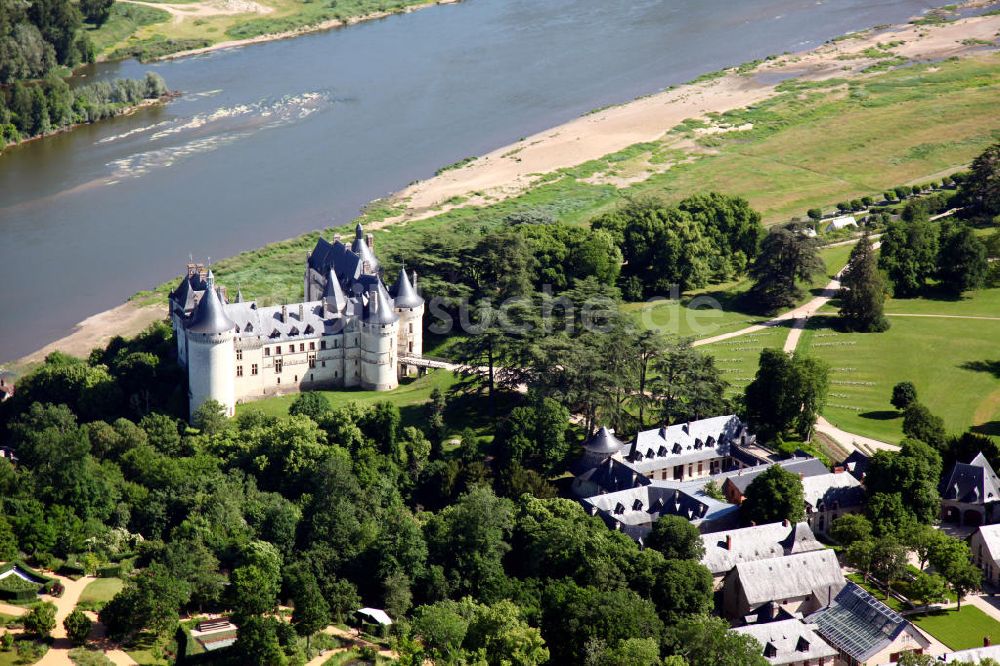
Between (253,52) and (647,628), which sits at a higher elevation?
(253,52)

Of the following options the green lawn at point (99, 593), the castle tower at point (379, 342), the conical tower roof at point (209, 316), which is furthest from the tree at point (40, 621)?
the castle tower at point (379, 342)

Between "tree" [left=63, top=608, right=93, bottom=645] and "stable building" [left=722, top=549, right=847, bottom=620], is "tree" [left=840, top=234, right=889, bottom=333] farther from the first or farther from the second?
"tree" [left=63, top=608, right=93, bottom=645]

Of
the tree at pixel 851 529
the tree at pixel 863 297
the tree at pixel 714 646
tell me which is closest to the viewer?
the tree at pixel 714 646

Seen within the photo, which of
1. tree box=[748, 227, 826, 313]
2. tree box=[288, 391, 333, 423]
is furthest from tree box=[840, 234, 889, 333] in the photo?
tree box=[288, 391, 333, 423]

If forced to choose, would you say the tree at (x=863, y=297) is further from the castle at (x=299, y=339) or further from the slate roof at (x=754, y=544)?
the slate roof at (x=754, y=544)

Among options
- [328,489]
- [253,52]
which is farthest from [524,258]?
[253,52]

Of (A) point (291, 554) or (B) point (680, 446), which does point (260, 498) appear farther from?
(B) point (680, 446)
